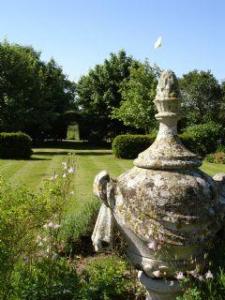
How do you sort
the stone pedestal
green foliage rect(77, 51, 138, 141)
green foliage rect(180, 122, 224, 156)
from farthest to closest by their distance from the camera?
green foliage rect(77, 51, 138, 141) → green foliage rect(180, 122, 224, 156) → the stone pedestal

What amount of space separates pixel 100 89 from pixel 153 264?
41.6m

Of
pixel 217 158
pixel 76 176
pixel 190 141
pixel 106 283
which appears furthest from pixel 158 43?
pixel 190 141

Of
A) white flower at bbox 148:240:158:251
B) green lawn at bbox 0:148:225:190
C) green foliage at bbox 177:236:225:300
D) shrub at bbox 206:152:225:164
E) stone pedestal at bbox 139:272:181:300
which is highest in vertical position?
white flower at bbox 148:240:158:251

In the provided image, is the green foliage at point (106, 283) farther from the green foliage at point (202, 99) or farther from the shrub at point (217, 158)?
the green foliage at point (202, 99)

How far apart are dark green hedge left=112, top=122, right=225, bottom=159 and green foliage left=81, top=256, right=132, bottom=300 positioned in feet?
69.7

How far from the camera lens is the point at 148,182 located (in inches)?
173

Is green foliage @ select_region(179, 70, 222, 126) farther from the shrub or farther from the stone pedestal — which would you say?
the stone pedestal

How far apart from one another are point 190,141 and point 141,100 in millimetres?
8819

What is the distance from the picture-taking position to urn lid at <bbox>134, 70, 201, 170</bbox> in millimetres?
4469

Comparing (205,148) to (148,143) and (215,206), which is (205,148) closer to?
(148,143)

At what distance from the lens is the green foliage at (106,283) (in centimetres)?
476

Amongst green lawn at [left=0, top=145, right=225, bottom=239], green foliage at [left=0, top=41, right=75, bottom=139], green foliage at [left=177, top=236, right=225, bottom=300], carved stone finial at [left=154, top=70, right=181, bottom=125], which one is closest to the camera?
green foliage at [left=177, top=236, right=225, bottom=300]

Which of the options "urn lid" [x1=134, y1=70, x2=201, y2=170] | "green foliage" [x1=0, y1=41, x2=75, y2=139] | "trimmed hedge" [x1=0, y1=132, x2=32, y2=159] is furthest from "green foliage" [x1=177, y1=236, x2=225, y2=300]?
"green foliage" [x1=0, y1=41, x2=75, y2=139]

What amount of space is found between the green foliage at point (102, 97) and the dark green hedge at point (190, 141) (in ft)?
50.2
